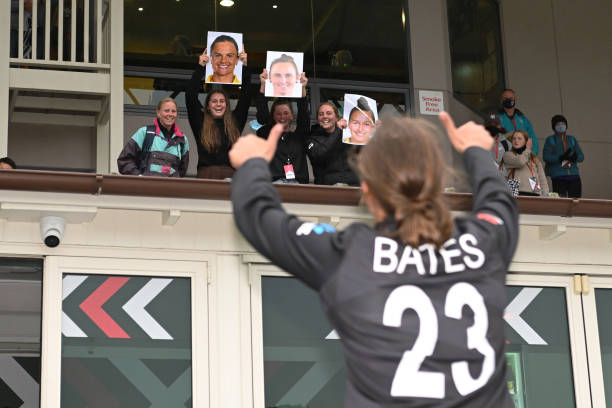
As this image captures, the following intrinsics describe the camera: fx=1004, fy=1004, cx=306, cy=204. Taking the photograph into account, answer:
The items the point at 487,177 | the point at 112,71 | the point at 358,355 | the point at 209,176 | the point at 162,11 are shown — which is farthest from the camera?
the point at 162,11

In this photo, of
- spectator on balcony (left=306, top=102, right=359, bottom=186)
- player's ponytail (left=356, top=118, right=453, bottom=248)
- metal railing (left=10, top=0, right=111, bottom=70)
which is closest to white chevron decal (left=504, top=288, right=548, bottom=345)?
spectator on balcony (left=306, top=102, right=359, bottom=186)

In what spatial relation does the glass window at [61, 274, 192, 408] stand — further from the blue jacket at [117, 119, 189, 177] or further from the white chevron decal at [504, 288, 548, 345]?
the white chevron decal at [504, 288, 548, 345]

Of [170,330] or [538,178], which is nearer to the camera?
[170,330]

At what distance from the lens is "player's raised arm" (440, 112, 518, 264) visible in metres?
2.57

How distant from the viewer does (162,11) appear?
39.0ft

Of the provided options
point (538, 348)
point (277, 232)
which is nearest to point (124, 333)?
point (538, 348)

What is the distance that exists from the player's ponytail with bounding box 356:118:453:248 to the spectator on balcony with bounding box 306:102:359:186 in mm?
6011

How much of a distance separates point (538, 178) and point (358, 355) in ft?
27.5

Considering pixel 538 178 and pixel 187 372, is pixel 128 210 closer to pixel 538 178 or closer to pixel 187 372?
pixel 187 372

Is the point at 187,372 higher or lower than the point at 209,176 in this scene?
lower

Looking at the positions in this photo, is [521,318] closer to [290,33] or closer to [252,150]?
[290,33]

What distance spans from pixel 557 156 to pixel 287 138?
15.8 feet

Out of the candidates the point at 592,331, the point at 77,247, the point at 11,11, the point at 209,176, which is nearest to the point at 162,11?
the point at 11,11

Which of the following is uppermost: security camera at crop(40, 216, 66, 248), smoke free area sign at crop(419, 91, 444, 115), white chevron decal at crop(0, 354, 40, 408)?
Answer: smoke free area sign at crop(419, 91, 444, 115)
